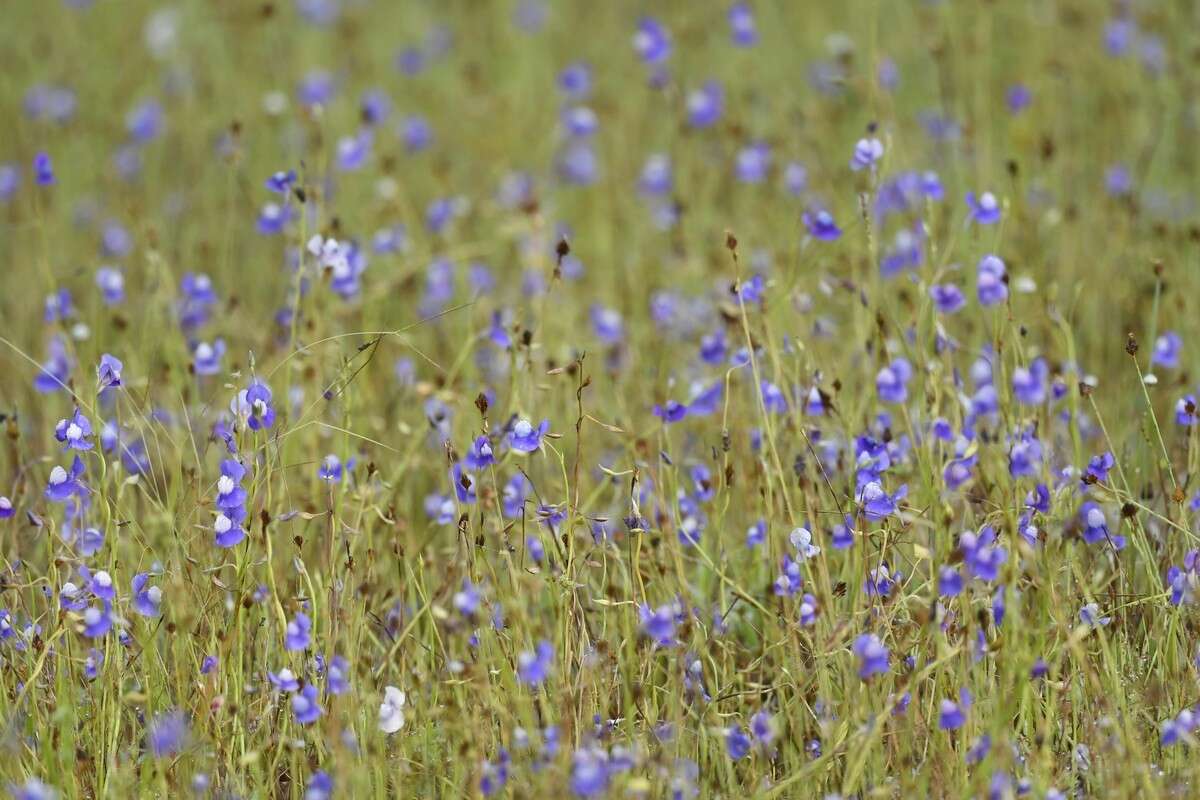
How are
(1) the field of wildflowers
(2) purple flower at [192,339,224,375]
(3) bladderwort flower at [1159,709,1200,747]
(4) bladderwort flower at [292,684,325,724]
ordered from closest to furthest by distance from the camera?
(3) bladderwort flower at [1159,709,1200,747]
(4) bladderwort flower at [292,684,325,724]
(1) the field of wildflowers
(2) purple flower at [192,339,224,375]

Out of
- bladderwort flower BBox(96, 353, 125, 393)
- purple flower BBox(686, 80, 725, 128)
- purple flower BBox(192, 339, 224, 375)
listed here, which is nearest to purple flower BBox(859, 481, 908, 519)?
bladderwort flower BBox(96, 353, 125, 393)

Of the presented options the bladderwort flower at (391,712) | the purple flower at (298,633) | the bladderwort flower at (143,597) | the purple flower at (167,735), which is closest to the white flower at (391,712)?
the bladderwort flower at (391,712)

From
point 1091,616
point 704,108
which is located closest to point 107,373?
point 1091,616

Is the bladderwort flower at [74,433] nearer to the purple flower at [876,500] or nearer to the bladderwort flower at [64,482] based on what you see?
the bladderwort flower at [64,482]

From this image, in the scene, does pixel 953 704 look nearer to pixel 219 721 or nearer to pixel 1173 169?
pixel 219 721

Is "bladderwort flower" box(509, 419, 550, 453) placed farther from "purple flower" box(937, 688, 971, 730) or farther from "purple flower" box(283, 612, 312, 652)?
"purple flower" box(937, 688, 971, 730)

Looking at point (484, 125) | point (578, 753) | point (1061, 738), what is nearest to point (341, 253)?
point (578, 753)
